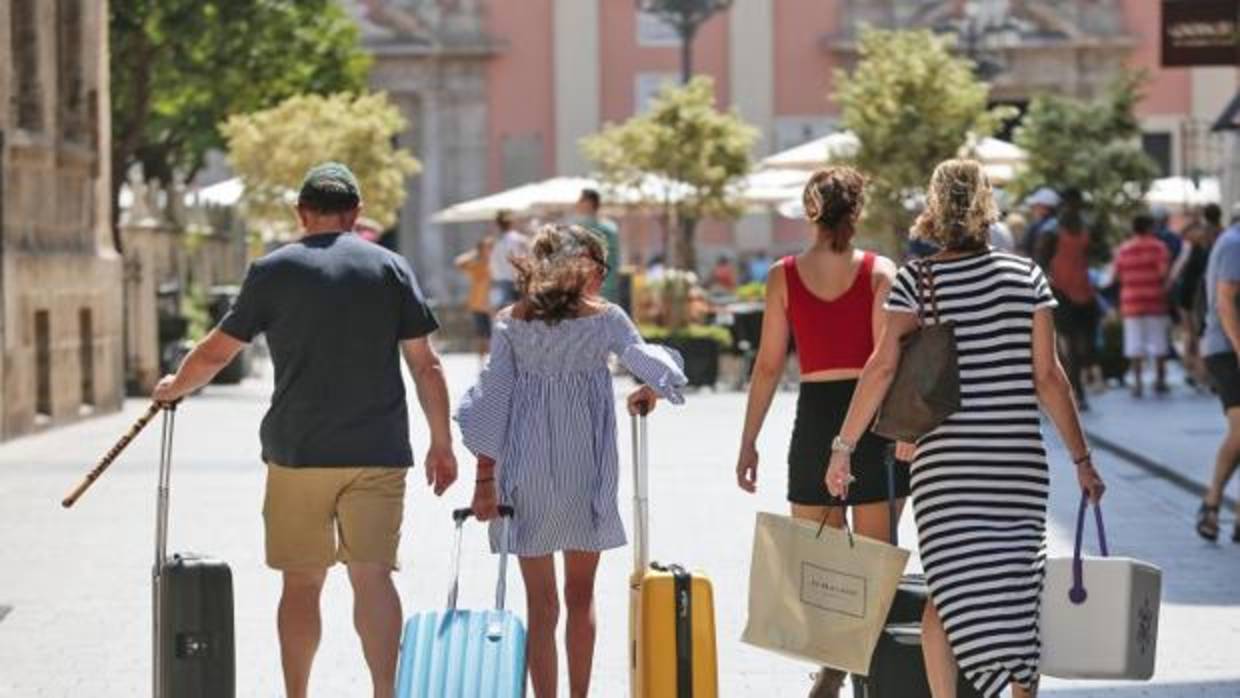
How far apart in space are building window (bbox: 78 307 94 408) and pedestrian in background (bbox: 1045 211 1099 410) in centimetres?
774

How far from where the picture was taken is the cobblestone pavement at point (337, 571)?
11148mm

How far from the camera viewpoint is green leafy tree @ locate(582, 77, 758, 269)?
1548 inches

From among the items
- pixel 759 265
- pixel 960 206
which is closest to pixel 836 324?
pixel 960 206

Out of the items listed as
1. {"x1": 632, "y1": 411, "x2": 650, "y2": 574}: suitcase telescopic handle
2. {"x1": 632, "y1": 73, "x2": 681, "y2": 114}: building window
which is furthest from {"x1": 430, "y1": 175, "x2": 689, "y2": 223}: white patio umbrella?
{"x1": 632, "y1": 411, "x2": 650, "y2": 574}: suitcase telescopic handle

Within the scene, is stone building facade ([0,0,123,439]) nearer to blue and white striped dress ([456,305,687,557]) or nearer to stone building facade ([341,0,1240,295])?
blue and white striped dress ([456,305,687,557])

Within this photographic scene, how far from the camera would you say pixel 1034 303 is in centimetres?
871

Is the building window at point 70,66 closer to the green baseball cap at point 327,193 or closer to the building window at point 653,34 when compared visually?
the green baseball cap at point 327,193

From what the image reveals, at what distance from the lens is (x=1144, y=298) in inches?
1188

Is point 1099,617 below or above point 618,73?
below

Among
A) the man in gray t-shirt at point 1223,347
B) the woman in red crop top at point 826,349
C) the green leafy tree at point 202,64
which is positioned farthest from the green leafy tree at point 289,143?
the woman in red crop top at point 826,349

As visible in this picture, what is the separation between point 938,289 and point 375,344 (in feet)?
5.34

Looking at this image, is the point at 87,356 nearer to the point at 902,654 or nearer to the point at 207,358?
the point at 207,358

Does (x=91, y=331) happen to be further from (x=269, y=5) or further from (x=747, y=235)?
(x=747, y=235)

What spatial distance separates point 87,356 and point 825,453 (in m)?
18.3
